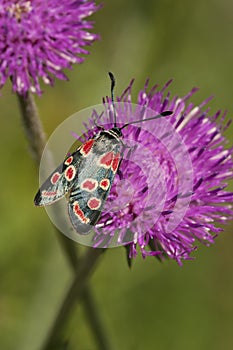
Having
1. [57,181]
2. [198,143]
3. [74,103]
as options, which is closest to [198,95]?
[74,103]

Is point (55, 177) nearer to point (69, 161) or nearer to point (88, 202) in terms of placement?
point (69, 161)

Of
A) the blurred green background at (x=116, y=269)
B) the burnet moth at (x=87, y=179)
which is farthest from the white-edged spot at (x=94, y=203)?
the blurred green background at (x=116, y=269)

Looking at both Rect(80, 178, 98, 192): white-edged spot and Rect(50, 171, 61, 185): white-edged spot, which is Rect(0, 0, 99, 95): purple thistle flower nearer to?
Rect(50, 171, 61, 185): white-edged spot

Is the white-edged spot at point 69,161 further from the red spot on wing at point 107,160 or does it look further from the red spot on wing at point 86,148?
the red spot on wing at point 107,160

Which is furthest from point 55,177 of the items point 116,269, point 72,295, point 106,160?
point 116,269

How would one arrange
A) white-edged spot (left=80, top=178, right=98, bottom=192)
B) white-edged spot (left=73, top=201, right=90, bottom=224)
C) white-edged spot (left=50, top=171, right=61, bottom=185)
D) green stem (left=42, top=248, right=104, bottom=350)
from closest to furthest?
white-edged spot (left=73, top=201, right=90, bottom=224)
white-edged spot (left=80, top=178, right=98, bottom=192)
white-edged spot (left=50, top=171, right=61, bottom=185)
green stem (left=42, top=248, right=104, bottom=350)

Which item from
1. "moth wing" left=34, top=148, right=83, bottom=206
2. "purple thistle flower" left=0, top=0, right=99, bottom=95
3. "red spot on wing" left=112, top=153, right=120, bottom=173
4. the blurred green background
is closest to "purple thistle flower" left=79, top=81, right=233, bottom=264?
"red spot on wing" left=112, top=153, right=120, bottom=173

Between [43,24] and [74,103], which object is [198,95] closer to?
[74,103]
